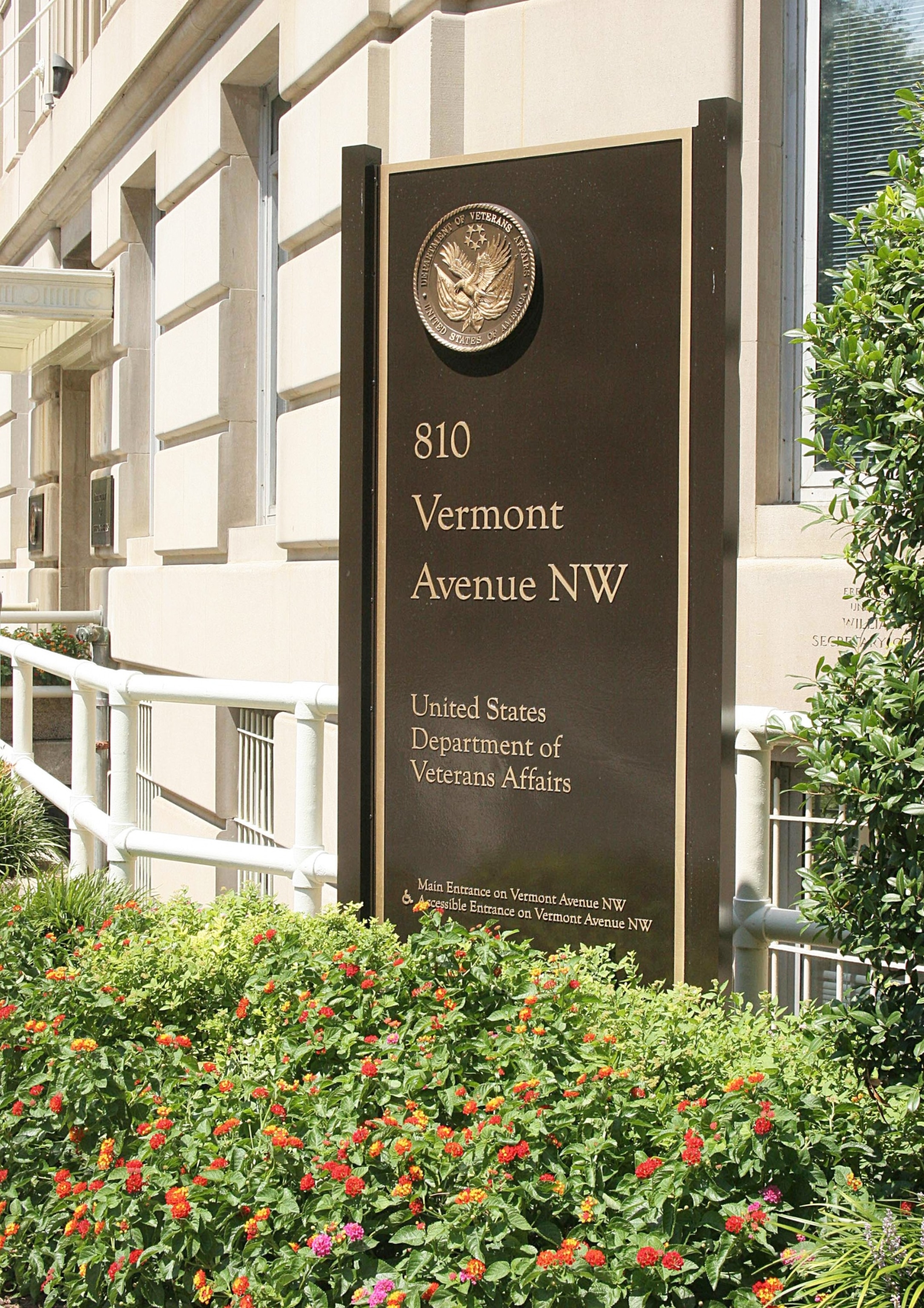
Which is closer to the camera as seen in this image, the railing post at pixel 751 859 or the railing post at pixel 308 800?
the railing post at pixel 751 859

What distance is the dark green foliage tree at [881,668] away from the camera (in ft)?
9.64

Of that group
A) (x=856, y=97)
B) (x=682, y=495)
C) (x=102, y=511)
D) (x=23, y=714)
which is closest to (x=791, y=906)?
(x=682, y=495)

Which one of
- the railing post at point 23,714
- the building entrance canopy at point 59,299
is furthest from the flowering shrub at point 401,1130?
the building entrance canopy at point 59,299

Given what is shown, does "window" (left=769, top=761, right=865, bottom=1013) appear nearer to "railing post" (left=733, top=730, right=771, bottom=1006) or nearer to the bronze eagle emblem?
"railing post" (left=733, top=730, right=771, bottom=1006)

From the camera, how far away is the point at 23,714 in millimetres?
8359

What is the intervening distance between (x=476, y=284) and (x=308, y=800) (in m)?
2.00

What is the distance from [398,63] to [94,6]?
7910mm

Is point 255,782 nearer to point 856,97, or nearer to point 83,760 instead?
point 83,760

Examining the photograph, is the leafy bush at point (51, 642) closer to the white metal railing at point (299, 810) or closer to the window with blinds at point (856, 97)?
the white metal railing at point (299, 810)

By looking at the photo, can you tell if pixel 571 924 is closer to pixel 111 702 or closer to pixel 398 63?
pixel 111 702

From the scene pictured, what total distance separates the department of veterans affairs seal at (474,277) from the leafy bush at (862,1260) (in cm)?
283

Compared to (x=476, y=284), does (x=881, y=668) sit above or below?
below

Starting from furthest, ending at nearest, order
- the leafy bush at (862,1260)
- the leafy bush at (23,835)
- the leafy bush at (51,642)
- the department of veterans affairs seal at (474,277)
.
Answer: the leafy bush at (51,642) < the leafy bush at (23,835) < the department of veterans affairs seal at (474,277) < the leafy bush at (862,1260)

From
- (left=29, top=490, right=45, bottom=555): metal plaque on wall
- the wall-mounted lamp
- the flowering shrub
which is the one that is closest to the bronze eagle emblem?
the flowering shrub
